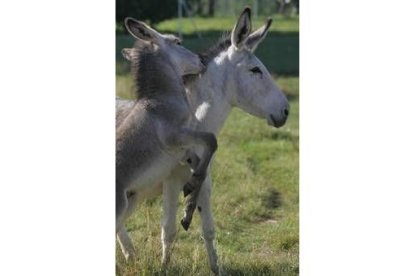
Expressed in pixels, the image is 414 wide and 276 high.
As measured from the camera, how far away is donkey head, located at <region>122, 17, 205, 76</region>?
13.9 ft

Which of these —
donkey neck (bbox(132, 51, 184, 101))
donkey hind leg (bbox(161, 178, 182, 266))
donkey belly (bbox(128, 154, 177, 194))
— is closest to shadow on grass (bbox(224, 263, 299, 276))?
donkey hind leg (bbox(161, 178, 182, 266))

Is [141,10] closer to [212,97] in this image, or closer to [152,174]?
[212,97]

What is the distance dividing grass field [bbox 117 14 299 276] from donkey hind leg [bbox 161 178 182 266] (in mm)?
56

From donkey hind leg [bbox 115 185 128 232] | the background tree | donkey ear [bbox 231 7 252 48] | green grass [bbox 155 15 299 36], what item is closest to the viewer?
donkey hind leg [bbox 115 185 128 232]

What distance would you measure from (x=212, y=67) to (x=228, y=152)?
3624 millimetres

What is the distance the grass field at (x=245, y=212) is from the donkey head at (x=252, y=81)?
0.57 metres

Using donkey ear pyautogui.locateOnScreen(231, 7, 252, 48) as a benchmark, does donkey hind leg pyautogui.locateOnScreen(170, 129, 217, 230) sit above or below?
below

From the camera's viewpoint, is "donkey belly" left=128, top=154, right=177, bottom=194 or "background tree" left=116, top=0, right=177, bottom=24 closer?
"donkey belly" left=128, top=154, right=177, bottom=194

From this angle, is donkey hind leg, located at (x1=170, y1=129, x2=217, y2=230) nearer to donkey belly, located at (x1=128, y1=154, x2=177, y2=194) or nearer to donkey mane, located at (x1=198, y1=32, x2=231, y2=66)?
donkey belly, located at (x1=128, y1=154, x2=177, y2=194)

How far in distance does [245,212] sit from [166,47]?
6.74 ft

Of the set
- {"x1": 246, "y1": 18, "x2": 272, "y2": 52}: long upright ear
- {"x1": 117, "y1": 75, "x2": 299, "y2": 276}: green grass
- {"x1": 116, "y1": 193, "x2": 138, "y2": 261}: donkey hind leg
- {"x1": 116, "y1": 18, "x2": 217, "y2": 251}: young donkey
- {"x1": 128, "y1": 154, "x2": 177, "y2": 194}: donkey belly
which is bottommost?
{"x1": 117, "y1": 75, "x2": 299, "y2": 276}: green grass

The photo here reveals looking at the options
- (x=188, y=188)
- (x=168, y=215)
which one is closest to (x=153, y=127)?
(x=188, y=188)
